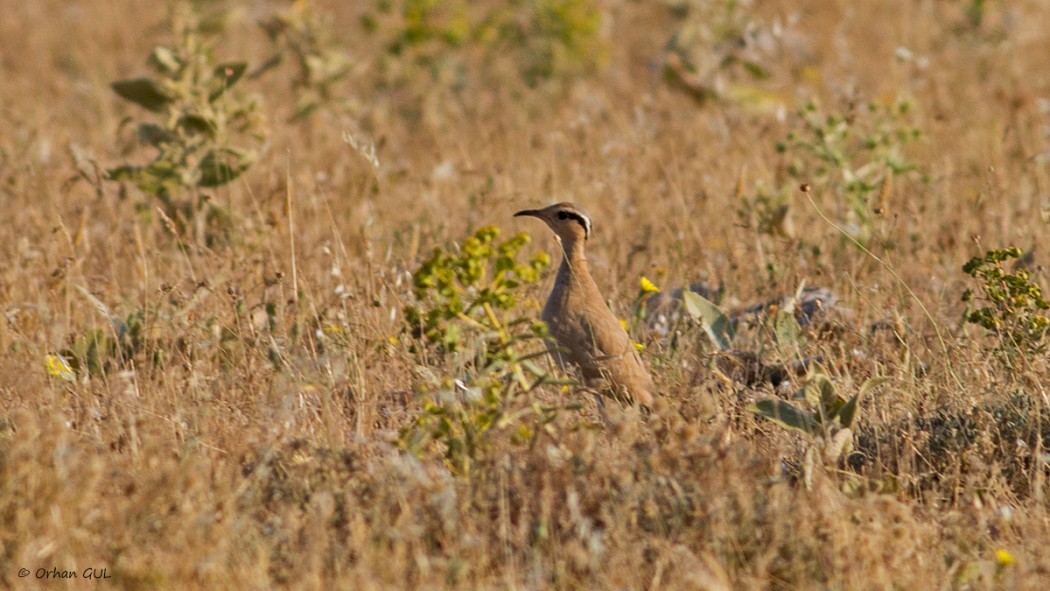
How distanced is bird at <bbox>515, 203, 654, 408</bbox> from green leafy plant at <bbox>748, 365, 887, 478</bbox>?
0.50m

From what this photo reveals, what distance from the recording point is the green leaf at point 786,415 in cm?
424

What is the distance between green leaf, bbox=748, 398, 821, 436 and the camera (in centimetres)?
424

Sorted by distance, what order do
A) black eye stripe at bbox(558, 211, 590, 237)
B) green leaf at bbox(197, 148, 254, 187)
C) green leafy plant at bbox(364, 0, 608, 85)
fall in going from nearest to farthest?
1. black eye stripe at bbox(558, 211, 590, 237)
2. green leaf at bbox(197, 148, 254, 187)
3. green leafy plant at bbox(364, 0, 608, 85)

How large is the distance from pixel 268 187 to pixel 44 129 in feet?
8.12

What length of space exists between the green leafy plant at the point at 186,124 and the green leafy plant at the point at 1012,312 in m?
3.71

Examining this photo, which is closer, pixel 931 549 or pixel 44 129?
pixel 931 549

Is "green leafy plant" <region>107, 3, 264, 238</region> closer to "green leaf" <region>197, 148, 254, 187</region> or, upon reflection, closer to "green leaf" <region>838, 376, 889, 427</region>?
"green leaf" <region>197, 148, 254, 187</region>

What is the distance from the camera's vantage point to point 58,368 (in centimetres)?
484

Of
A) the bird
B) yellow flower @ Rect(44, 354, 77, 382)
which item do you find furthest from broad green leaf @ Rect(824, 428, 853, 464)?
yellow flower @ Rect(44, 354, 77, 382)

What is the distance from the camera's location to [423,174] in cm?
799

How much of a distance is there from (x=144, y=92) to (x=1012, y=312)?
174 inches

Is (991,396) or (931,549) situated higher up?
(991,396)

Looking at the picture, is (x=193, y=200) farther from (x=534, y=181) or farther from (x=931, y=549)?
(x=931, y=549)

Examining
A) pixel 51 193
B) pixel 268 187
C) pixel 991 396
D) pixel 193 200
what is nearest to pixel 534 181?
pixel 268 187
